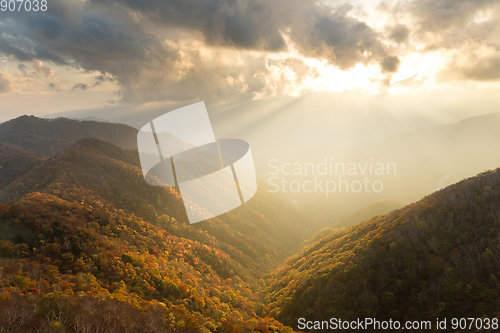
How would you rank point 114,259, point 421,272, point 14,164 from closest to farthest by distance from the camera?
point 114,259
point 421,272
point 14,164

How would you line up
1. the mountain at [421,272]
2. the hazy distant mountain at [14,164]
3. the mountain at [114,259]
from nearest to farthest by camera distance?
the mountain at [114,259], the mountain at [421,272], the hazy distant mountain at [14,164]

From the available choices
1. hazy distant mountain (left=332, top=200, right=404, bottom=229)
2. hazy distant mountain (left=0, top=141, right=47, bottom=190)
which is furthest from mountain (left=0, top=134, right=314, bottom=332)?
hazy distant mountain (left=332, top=200, right=404, bottom=229)

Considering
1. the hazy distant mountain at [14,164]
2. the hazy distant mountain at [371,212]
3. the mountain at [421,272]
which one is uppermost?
the hazy distant mountain at [14,164]

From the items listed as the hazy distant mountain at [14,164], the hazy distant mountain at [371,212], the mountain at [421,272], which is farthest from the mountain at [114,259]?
the hazy distant mountain at [371,212]

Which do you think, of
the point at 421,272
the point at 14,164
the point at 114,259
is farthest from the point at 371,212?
the point at 14,164

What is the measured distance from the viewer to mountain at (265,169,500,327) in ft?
108

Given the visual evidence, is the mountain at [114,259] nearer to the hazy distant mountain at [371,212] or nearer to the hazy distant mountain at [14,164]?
the hazy distant mountain at [14,164]

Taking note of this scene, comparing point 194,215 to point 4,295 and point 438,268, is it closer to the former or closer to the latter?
point 4,295

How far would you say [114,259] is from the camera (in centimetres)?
3647

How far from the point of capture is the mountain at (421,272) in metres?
32.9

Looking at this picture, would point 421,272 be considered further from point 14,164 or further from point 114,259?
point 14,164

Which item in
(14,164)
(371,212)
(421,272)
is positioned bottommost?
(371,212)

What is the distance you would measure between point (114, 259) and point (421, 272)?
51.3 metres

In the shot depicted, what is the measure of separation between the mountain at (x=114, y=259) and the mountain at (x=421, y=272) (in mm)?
10673
